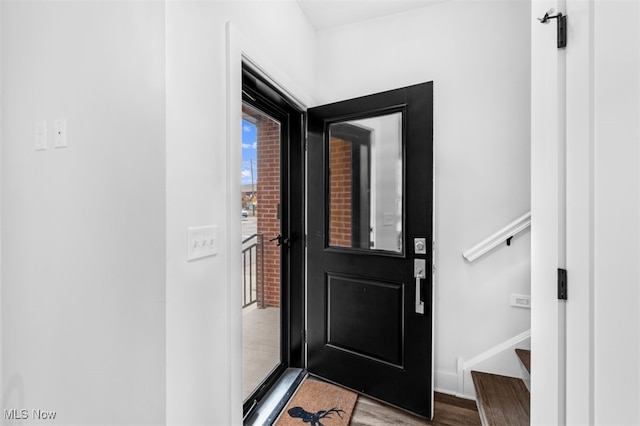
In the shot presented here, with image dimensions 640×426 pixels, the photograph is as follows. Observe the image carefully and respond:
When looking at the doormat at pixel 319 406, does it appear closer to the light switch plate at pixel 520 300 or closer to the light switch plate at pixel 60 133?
the light switch plate at pixel 520 300

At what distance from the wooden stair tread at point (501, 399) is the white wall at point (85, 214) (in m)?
1.60

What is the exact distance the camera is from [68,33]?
119cm

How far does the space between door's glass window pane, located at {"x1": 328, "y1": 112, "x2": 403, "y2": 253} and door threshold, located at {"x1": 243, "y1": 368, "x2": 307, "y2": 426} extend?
102cm

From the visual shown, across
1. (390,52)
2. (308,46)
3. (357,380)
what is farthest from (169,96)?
(357,380)

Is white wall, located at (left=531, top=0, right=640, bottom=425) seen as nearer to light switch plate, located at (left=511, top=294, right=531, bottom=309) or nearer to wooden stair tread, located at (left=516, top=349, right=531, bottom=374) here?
wooden stair tread, located at (left=516, top=349, right=531, bottom=374)

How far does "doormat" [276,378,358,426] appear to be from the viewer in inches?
72.9

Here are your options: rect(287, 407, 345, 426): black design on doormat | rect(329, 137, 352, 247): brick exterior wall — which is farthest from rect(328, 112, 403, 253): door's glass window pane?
rect(287, 407, 345, 426): black design on doormat

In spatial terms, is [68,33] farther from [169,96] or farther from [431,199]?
[431,199]

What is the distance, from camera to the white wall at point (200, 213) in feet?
3.62

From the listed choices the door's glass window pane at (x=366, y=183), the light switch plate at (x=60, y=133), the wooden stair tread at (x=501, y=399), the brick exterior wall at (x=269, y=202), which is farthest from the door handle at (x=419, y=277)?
the light switch plate at (x=60, y=133)

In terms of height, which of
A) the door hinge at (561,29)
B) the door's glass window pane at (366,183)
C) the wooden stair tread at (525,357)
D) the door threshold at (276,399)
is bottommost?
the door threshold at (276,399)

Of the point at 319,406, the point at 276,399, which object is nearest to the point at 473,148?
the point at 319,406

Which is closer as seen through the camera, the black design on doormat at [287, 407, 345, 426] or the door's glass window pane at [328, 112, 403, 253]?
the black design on doormat at [287, 407, 345, 426]

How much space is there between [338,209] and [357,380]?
1.17 metres
